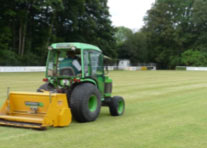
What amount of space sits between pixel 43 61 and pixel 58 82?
46073mm

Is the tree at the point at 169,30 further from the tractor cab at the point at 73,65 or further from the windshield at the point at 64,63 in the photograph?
the windshield at the point at 64,63

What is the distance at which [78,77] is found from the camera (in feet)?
27.8

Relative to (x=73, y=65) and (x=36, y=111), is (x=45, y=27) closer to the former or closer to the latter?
(x=73, y=65)

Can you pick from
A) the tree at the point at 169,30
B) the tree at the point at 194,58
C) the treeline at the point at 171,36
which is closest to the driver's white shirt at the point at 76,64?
the tree at the point at 194,58

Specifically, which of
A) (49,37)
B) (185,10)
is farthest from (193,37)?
(49,37)

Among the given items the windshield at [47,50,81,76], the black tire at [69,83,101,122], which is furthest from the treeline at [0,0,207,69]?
the black tire at [69,83,101,122]

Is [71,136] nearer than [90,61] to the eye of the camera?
Yes

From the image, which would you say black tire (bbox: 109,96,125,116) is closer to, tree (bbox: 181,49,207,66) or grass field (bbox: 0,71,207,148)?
grass field (bbox: 0,71,207,148)

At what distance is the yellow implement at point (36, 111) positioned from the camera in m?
7.39

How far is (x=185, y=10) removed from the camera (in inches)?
3460

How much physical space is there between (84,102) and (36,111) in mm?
1257

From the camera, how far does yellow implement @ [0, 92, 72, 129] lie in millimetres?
7387

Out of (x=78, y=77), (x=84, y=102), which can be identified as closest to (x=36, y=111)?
(x=84, y=102)

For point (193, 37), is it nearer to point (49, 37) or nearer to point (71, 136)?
point (49, 37)
